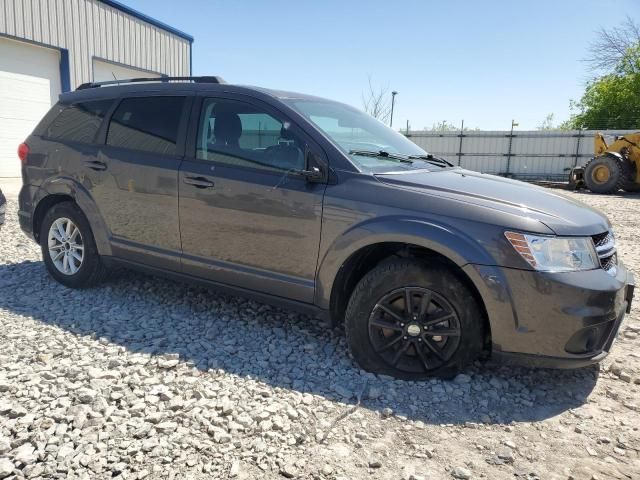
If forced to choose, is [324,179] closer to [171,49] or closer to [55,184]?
[55,184]

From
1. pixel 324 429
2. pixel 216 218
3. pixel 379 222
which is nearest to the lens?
pixel 324 429

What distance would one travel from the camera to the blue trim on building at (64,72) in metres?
12.3

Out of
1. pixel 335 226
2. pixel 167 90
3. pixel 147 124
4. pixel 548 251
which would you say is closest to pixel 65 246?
pixel 147 124

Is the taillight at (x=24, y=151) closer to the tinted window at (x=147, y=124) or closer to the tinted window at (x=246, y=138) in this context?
the tinted window at (x=147, y=124)

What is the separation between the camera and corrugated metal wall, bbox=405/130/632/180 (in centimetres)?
2208

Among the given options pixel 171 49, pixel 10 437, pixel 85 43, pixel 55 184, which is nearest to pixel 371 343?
pixel 10 437

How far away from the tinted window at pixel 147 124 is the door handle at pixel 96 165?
19cm

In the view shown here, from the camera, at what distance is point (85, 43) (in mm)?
12727

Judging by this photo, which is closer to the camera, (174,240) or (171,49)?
(174,240)

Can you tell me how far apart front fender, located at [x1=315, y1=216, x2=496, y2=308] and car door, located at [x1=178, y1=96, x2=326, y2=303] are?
0.35 feet

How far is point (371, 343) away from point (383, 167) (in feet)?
3.77

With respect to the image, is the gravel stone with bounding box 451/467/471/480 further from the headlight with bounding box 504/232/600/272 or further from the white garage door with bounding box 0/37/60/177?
the white garage door with bounding box 0/37/60/177

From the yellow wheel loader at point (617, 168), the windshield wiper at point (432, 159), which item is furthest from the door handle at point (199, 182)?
the yellow wheel loader at point (617, 168)

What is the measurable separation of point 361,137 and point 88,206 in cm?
238
